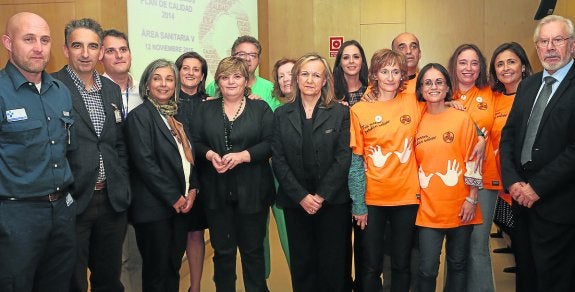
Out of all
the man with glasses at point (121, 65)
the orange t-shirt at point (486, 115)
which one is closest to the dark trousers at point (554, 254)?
the orange t-shirt at point (486, 115)

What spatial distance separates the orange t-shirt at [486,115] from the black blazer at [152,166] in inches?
73.6

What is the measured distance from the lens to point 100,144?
114 inches

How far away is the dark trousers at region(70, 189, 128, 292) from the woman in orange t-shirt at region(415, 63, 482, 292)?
175 centimetres

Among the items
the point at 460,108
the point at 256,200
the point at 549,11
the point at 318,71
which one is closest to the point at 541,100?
the point at 460,108

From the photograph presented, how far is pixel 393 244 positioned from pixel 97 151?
1.76 metres

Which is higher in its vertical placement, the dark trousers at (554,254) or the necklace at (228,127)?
the necklace at (228,127)

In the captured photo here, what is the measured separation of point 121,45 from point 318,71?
1.31 m

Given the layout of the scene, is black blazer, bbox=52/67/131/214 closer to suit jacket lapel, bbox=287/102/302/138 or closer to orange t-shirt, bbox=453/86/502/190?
suit jacket lapel, bbox=287/102/302/138

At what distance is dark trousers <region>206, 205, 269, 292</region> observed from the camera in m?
3.27

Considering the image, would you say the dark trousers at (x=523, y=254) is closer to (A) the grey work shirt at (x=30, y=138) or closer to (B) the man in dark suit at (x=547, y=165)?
(B) the man in dark suit at (x=547, y=165)

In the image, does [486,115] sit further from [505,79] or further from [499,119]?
[505,79]

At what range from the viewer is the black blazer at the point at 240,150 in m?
3.24

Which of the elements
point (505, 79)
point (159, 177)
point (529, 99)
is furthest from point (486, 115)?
point (159, 177)

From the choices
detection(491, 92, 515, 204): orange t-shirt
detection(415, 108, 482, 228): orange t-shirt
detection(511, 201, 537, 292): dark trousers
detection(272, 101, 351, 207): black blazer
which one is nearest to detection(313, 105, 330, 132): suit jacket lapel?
detection(272, 101, 351, 207): black blazer
